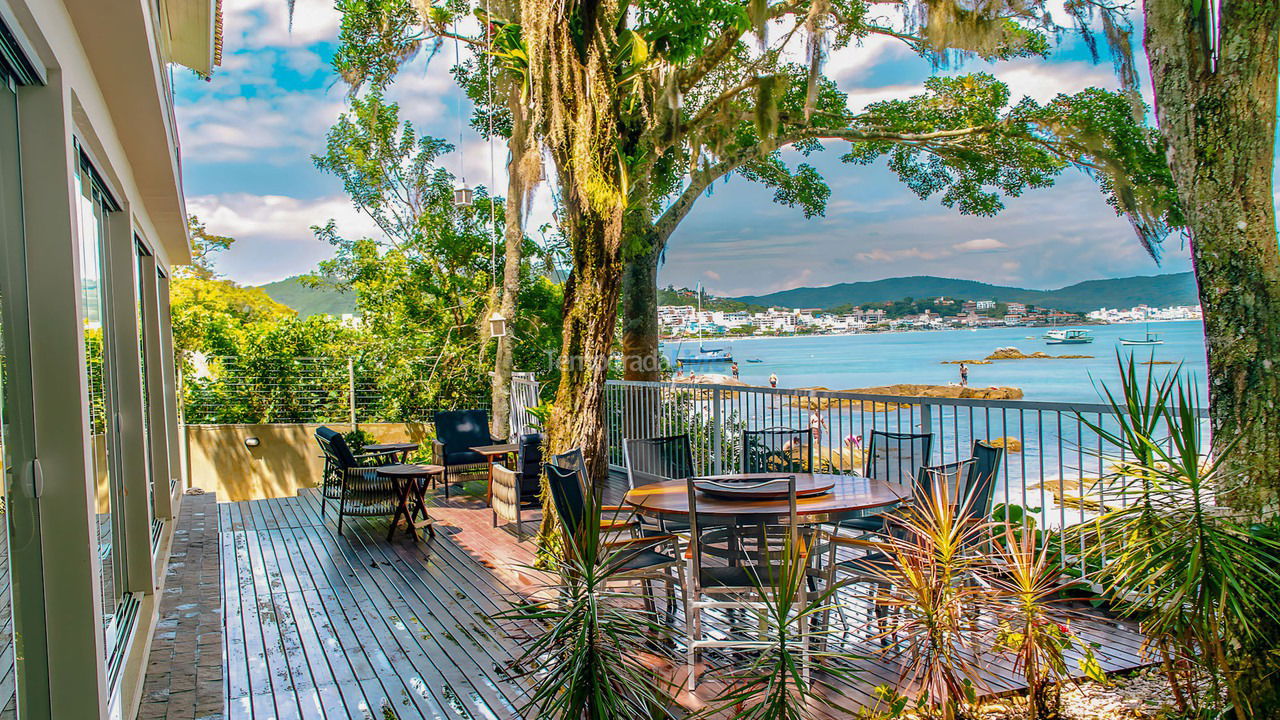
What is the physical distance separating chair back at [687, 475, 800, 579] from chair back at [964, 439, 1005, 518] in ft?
2.75

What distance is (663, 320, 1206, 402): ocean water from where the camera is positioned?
129ft

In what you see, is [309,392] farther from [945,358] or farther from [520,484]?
[945,358]

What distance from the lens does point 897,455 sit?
4.82 m

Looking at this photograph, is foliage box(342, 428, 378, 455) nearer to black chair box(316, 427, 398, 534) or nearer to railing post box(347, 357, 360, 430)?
railing post box(347, 357, 360, 430)

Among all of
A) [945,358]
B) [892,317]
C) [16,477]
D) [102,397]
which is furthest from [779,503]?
[945,358]

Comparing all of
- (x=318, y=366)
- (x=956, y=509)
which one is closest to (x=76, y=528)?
(x=956, y=509)

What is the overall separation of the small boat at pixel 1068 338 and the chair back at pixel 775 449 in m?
36.7

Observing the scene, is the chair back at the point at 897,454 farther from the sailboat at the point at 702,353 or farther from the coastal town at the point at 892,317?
the coastal town at the point at 892,317

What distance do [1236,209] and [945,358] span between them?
4564 cm

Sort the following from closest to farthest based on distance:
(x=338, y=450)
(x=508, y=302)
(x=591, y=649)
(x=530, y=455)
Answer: (x=591, y=649)
(x=338, y=450)
(x=530, y=455)
(x=508, y=302)

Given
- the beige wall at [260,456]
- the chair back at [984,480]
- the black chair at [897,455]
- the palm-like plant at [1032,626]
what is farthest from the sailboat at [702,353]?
the palm-like plant at [1032,626]

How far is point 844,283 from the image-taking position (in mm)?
48906

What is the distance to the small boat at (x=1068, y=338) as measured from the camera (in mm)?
36688

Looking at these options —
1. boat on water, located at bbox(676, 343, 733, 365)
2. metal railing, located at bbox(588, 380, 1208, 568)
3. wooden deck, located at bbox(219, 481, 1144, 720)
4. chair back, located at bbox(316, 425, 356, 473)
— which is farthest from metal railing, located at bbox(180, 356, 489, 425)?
boat on water, located at bbox(676, 343, 733, 365)
